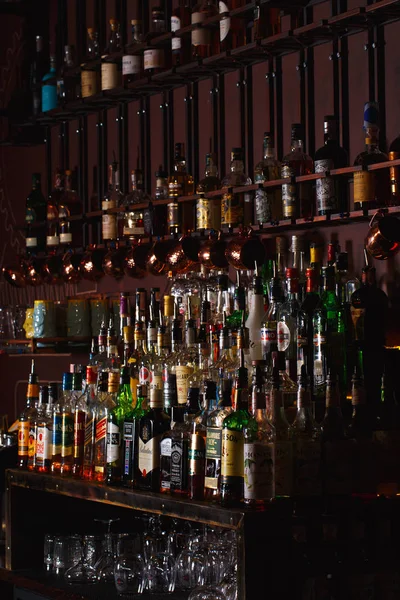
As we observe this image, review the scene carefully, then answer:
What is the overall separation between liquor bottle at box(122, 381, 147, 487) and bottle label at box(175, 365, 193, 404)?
0.10 metres

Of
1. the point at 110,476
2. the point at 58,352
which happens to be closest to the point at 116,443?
the point at 110,476

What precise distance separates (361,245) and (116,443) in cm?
111

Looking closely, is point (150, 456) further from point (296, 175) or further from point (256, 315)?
point (296, 175)

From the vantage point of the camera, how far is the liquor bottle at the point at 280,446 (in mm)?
2463

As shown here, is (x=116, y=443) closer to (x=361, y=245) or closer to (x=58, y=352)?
(x=361, y=245)

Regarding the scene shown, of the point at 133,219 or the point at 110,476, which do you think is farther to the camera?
the point at 133,219

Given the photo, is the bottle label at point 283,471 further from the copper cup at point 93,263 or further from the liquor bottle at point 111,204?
the copper cup at point 93,263

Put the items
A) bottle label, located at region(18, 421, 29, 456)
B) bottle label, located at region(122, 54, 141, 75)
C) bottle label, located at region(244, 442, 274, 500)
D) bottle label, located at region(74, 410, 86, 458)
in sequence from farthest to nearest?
bottle label, located at region(122, 54, 141, 75)
bottle label, located at region(18, 421, 29, 456)
bottle label, located at region(74, 410, 86, 458)
bottle label, located at region(244, 442, 274, 500)

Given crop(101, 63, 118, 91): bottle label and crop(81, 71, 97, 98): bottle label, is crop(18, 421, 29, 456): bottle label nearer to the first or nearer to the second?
crop(101, 63, 118, 91): bottle label

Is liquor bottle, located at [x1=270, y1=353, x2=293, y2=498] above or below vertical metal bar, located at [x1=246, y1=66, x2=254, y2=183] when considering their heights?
below

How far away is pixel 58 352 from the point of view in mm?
4949

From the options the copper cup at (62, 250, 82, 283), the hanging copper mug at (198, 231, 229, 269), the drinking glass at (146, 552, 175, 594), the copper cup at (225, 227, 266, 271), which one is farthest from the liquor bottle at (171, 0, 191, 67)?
the drinking glass at (146, 552, 175, 594)

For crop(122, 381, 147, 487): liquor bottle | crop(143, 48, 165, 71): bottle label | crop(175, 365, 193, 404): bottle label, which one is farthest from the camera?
crop(143, 48, 165, 71): bottle label

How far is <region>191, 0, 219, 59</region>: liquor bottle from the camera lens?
4.01m
